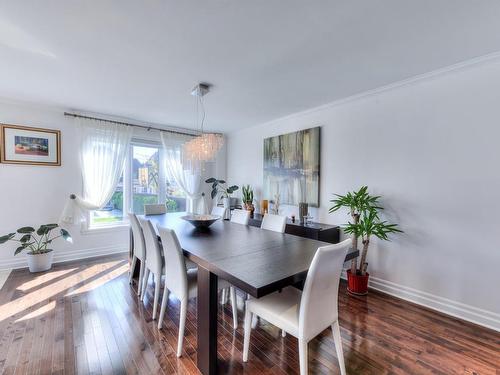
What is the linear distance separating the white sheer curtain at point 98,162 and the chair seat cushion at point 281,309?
3446 millimetres

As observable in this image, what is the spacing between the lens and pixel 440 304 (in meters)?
2.38

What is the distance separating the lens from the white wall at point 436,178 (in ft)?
7.02

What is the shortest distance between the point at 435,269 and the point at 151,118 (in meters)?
4.55

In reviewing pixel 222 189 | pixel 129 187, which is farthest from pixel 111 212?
pixel 222 189

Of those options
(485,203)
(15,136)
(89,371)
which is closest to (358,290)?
(485,203)

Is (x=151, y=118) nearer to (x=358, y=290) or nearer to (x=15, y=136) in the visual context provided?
(x=15, y=136)

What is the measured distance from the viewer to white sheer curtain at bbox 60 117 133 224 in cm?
375

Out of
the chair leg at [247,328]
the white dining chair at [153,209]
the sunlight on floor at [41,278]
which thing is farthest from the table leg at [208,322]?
the sunlight on floor at [41,278]

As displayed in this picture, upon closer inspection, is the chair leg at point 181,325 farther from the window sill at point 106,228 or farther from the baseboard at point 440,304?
the window sill at point 106,228

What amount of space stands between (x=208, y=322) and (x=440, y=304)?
7.89 ft

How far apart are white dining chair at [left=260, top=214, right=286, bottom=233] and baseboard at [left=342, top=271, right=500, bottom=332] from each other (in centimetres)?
140

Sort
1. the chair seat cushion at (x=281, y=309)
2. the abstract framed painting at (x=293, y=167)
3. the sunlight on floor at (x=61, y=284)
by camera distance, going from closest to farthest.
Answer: the chair seat cushion at (x=281, y=309) → the sunlight on floor at (x=61, y=284) → the abstract framed painting at (x=293, y=167)

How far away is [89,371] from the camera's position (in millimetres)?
1586

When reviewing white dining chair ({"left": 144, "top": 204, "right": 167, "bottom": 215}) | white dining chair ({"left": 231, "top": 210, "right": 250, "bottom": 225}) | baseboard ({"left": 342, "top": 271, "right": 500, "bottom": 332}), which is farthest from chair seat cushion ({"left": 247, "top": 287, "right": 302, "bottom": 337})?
white dining chair ({"left": 144, "top": 204, "right": 167, "bottom": 215})
